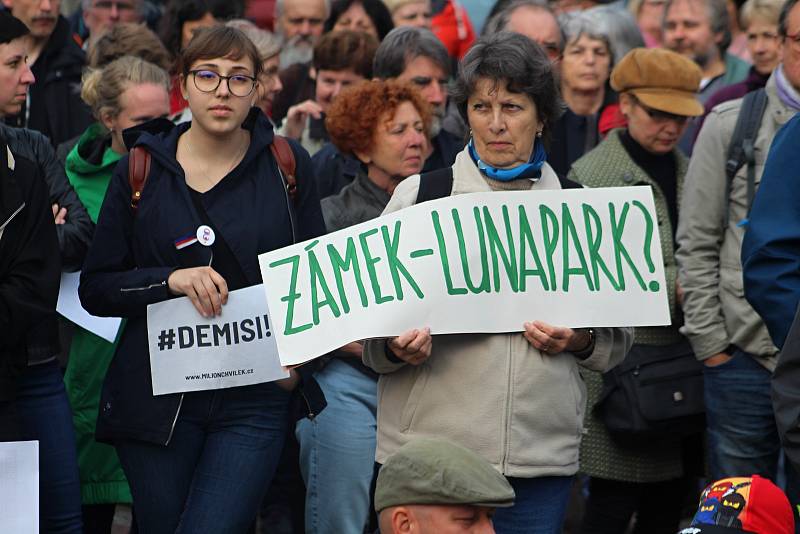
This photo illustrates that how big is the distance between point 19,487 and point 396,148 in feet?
7.41

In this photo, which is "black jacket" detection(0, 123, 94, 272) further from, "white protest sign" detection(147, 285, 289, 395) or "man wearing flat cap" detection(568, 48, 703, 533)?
"man wearing flat cap" detection(568, 48, 703, 533)

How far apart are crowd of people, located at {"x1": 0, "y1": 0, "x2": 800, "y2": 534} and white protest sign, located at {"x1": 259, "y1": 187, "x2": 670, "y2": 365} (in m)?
0.09

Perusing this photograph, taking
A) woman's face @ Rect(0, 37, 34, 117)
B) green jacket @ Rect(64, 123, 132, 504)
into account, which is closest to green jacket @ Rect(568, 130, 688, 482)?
green jacket @ Rect(64, 123, 132, 504)

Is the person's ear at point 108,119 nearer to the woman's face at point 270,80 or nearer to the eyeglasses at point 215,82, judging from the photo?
the eyeglasses at point 215,82

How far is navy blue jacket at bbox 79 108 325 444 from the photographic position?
17.0 feet

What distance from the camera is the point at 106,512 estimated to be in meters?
6.50

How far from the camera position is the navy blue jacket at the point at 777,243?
14.9 feet

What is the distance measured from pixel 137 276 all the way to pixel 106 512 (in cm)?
172

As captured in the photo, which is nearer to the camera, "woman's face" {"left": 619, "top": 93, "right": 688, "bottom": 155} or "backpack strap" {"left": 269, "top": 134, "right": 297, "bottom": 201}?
"backpack strap" {"left": 269, "top": 134, "right": 297, "bottom": 201}

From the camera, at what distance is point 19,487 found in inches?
190

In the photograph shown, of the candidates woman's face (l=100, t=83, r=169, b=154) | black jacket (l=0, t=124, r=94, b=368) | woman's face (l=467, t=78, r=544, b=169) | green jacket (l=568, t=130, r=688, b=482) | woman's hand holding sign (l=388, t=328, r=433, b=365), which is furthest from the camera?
green jacket (l=568, t=130, r=688, b=482)

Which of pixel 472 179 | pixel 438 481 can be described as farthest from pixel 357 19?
pixel 438 481

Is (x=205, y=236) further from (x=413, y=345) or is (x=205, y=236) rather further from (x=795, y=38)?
(x=795, y=38)

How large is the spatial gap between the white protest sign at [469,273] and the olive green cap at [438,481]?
87 centimetres
